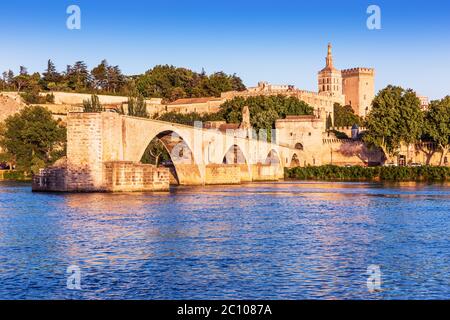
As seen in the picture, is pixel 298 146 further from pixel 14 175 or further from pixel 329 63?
pixel 329 63

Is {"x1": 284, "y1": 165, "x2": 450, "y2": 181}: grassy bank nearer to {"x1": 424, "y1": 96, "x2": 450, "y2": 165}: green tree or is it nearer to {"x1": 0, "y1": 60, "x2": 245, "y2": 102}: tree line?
{"x1": 424, "y1": 96, "x2": 450, "y2": 165}: green tree

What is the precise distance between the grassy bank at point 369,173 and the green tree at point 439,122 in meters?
9.50

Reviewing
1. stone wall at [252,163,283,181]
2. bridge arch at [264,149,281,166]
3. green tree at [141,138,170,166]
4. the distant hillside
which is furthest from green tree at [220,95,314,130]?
the distant hillside

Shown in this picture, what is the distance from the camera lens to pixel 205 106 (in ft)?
384

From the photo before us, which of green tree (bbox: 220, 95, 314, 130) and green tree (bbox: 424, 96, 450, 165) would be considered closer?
green tree (bbox: 424, 96, 450, 165)

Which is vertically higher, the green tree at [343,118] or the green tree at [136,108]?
the green tree at [343,118]

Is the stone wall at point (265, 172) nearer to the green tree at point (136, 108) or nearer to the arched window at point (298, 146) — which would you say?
the green tree at point (136, 108)

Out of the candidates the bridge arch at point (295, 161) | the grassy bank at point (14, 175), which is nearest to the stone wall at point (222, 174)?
the grassy bank at point (14, 175)

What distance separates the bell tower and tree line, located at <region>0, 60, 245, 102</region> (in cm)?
1618

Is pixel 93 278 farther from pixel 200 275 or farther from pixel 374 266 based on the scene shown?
pixel 374 266

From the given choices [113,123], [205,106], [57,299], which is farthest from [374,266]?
[205,106]

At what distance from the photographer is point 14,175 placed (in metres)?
71.7

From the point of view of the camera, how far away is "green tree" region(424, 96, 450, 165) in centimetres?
8350

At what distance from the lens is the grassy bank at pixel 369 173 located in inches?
2936
